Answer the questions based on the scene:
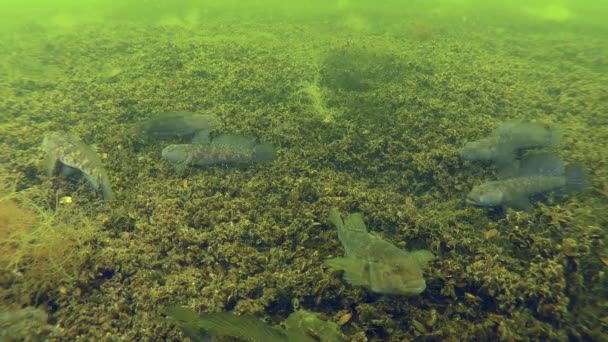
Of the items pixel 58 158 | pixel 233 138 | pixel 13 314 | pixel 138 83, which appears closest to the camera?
pixel 13 314

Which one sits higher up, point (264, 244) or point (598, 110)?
point (598, 110)

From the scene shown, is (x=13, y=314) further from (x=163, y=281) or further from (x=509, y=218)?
(x=509, y=218)

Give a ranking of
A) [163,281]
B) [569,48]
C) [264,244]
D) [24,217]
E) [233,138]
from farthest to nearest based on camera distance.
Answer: [569,48] → [233,138] → [24,217] → [264,244] → [163,281]

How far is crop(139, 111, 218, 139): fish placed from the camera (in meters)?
5.68

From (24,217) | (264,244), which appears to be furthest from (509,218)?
(24,217)

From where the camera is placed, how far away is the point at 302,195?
15.3ft

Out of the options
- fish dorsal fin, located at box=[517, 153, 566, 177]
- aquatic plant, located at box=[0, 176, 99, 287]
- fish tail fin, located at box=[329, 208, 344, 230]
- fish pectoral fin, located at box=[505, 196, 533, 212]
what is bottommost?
aquatic plant, located at box=[0, 176, 99, 287]

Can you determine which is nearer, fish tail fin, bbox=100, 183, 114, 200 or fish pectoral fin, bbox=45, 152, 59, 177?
fish tail fin, bbox=100, 183, 114, 200

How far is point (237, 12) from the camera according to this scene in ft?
45.9

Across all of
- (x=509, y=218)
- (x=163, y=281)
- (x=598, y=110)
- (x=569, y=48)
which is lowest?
(x=163, y=281)

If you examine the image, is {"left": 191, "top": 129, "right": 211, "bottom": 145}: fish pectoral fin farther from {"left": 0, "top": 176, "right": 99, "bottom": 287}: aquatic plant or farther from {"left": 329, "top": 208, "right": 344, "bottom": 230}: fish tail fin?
{"left": 329, "top": 208, "right": 344, "bottom": 230}: fish tail fin

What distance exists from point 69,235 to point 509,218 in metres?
5.17

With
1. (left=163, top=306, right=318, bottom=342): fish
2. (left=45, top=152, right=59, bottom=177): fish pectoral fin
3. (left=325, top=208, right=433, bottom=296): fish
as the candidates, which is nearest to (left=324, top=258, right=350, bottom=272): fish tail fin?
(left=325, top=208, right=433, bottom=296): fish

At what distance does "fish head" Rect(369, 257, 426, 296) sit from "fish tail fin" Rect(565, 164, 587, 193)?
8.49 ft
